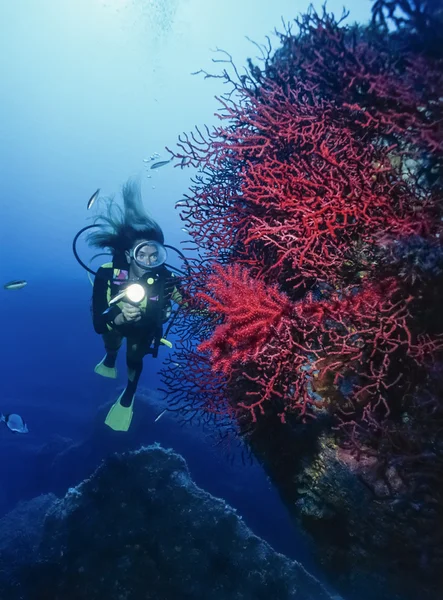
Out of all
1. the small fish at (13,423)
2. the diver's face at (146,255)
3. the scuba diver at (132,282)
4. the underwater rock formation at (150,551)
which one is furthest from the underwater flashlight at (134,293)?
the small fish at (13,423)

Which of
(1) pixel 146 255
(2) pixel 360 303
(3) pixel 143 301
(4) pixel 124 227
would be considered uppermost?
(2) pixel 360 303

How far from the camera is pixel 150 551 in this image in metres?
6.76

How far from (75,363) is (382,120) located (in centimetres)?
→ 3428

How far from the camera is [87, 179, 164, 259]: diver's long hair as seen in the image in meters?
6.57

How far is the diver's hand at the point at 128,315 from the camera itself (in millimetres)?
5938

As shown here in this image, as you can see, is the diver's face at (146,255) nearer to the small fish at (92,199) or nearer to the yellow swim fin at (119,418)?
the small fish at (92,199)

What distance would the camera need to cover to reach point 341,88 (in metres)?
3.42

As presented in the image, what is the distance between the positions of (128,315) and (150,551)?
475cm

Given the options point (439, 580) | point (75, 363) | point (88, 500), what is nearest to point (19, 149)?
point (75, 363)

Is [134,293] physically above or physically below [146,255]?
below

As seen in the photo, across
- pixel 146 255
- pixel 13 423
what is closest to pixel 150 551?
pixel 13 423

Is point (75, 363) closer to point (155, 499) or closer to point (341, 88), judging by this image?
point (155, 499)

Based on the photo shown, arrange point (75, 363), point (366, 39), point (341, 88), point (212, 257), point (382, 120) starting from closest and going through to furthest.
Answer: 1. point (382, 120)
2. point (341, 88)
3. point (366, 39)
4. point (212, 257)
5. point (75, 363)

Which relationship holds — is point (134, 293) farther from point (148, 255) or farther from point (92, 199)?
point (92, 199)
